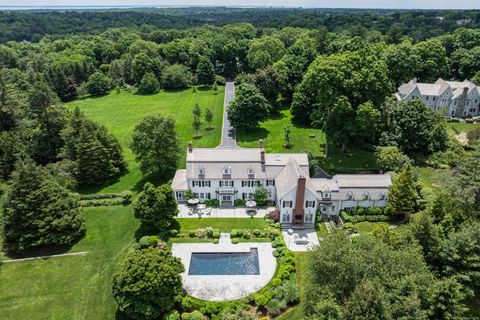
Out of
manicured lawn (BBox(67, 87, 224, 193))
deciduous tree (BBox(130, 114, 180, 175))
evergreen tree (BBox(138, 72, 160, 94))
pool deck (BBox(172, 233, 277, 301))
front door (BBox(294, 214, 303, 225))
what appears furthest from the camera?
evergreen tree (BBox(138, 72, 160, 94))

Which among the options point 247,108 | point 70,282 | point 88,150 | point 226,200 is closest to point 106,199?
point 88,150

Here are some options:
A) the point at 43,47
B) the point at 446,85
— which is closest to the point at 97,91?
the point at 43,47

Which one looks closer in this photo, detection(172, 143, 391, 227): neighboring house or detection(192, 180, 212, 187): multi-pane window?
detection(172, 143, 391, 227): neighboring house

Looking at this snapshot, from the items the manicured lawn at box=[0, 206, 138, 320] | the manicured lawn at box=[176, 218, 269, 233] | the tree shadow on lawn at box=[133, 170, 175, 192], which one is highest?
the tree shadow on lawn at box=[133, 170, 175, 192]

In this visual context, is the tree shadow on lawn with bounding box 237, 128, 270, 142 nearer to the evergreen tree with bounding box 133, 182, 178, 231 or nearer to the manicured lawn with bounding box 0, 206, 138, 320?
the evergreen tree with bounding box 133, 182, 178, 231

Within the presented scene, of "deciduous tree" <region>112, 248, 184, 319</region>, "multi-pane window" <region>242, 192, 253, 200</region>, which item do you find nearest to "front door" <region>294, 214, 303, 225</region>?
"multi-pane window" <region>242, 192, 253, 200</region>

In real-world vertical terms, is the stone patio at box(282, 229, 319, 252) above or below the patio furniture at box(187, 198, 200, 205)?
below
